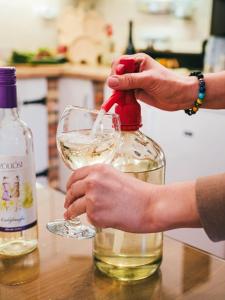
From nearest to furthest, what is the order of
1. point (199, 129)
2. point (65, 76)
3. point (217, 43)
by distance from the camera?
point (199, 129) < point (217, 43) < point (65, 76)

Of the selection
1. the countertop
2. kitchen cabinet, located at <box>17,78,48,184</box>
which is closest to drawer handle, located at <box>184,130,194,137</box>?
the countertop

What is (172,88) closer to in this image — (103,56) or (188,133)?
(188,133)

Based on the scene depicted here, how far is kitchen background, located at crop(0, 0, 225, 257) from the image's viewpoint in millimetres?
1896

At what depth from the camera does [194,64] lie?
2568 millimetres

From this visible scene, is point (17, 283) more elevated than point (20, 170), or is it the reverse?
point (20, 170)

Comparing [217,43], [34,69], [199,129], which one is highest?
[217,43]

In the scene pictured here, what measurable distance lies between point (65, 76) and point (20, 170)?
2.00 meters

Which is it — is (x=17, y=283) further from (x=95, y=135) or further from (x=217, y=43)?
(x=217, y=43)

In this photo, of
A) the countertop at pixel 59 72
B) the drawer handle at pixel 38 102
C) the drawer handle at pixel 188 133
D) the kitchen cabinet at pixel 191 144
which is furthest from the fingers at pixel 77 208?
the drawer handle at pixel 38 102

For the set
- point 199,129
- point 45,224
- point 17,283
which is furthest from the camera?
point 199,129

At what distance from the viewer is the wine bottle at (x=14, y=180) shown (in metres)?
0.57

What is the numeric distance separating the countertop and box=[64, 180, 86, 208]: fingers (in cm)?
175

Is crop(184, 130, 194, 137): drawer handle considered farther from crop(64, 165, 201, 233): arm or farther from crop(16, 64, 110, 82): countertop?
crop(64, 165, 201, 233): arm

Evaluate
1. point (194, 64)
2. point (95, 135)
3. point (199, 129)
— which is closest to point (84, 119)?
point (95, 135)
